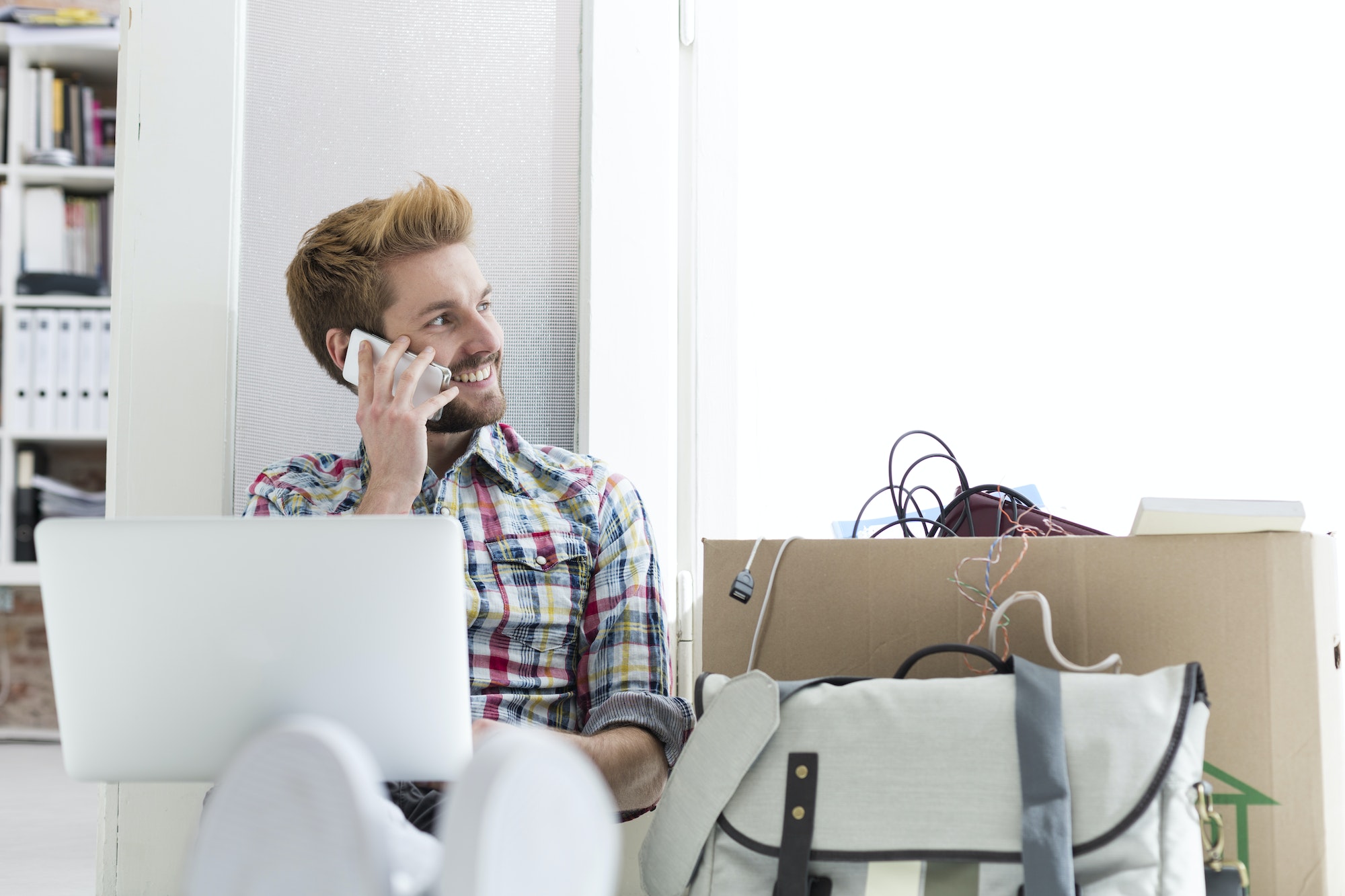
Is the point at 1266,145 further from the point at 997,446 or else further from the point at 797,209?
the point at 797,209

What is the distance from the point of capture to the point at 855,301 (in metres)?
1.67

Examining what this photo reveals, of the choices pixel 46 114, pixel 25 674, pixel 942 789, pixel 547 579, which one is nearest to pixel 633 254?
pixel 547 579

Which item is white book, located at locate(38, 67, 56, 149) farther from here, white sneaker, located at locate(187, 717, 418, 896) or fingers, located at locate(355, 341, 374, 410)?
white sneaker, located at locate(187, 717, 418, 896)

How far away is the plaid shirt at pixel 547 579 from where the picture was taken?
1212mm

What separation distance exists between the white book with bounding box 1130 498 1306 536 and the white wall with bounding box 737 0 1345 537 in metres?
0.59

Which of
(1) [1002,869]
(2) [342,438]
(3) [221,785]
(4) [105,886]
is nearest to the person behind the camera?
(3) [221,785]

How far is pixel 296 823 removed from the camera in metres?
0.60

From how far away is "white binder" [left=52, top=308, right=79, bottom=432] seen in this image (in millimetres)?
2709

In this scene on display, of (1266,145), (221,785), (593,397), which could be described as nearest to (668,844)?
(221,785)

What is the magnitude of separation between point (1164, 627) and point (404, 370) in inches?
34.8

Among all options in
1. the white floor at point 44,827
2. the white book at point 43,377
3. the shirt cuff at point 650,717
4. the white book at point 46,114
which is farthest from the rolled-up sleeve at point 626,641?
the white book at point 46,114

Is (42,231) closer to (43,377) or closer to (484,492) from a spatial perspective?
(43,377)

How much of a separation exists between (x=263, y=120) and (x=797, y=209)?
0.80m

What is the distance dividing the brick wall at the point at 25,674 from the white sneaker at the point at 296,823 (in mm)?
2634
